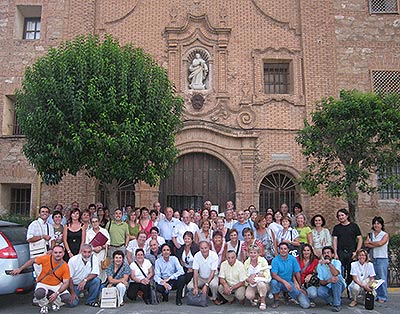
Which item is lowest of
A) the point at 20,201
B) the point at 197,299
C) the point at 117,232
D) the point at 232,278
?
the point at 197,299

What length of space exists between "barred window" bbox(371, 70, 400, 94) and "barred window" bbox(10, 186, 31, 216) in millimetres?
12444

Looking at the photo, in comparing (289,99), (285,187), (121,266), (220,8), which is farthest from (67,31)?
(121,266)

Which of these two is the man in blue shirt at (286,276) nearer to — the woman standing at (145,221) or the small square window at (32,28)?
the woman standing at (145,221)

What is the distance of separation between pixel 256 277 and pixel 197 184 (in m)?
6.72

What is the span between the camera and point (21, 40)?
15.1 m

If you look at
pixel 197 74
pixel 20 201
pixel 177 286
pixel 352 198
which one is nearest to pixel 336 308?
pixel 177 286

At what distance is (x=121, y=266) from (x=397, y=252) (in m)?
6.11

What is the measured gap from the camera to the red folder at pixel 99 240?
7.86 metres

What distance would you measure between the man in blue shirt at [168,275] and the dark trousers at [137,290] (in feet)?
0.70

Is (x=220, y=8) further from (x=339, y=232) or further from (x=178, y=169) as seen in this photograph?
(x=339, y=232)

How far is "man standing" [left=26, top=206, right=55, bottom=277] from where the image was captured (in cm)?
743

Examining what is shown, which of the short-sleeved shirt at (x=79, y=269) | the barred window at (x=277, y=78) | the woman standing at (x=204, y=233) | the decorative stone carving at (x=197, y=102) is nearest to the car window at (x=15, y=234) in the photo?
the short-sleeved shirt at (x=79, y=269)

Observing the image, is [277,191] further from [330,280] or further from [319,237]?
[330,280]

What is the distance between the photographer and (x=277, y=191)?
14.1 meters
